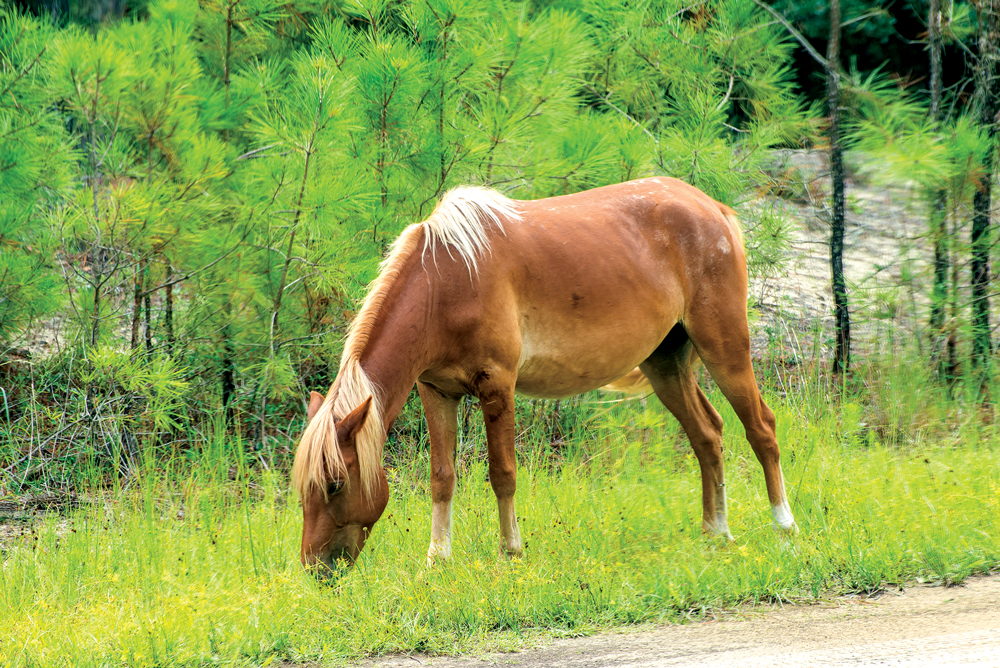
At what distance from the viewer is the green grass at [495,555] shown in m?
4.06

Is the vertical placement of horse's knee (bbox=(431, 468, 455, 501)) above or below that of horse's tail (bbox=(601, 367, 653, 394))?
below

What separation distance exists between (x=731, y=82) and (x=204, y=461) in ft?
14.6

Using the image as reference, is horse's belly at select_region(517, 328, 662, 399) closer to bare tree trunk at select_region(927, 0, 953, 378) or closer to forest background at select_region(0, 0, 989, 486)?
forest background at select_region(0, 0, 989, 486)

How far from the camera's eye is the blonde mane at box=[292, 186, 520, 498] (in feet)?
13.7

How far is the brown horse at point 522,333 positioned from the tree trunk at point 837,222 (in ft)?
8.01

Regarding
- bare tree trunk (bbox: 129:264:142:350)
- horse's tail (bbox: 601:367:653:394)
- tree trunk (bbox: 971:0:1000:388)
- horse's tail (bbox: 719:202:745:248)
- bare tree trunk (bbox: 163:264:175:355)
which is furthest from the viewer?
tree trunk (bbox: 971:0:1000:388)

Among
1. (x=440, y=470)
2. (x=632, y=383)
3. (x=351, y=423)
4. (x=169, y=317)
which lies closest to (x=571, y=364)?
(x=440, y=470)

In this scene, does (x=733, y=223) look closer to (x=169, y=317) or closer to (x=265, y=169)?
(x=265, y=169)

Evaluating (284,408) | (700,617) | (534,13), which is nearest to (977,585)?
(700,617)

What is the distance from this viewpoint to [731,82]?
24.6 ft

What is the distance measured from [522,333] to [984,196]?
171 inches

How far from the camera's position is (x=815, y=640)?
3906 mm

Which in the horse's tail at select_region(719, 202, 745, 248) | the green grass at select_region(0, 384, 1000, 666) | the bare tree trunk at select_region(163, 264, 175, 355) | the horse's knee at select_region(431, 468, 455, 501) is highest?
the horse's tail at select_region(719, 202, 745, 248)

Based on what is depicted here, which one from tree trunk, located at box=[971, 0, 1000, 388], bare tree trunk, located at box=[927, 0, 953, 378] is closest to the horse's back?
bare tree trunk, located at box=[927, 0, 953, 378]
